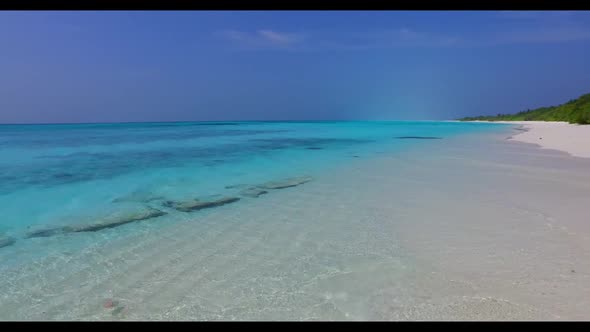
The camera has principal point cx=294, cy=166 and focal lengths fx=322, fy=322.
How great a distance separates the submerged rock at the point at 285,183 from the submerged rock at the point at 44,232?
4530mm

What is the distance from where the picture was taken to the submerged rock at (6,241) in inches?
184

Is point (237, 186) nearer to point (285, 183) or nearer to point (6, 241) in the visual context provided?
point (285, 183)

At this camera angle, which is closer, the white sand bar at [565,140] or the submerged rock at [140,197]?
the submerged rock at [140,197]

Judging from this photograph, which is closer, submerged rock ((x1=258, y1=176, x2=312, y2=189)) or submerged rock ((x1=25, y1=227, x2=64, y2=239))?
submerged rock ((x1=25, y1=227, x2=64, y2=239))

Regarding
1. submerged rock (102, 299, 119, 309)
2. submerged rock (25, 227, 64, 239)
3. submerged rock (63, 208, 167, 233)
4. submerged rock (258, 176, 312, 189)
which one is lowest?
submerged rock (25, 227, 64, 239)

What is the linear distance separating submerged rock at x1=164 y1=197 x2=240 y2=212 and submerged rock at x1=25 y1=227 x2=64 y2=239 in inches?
76.8

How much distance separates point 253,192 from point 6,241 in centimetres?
457

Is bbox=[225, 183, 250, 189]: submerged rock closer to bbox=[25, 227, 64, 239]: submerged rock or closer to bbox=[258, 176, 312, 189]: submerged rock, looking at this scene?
bbox=[258, 176, 312, 189]: submerged rock

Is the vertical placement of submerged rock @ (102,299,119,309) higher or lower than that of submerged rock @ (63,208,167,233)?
higher

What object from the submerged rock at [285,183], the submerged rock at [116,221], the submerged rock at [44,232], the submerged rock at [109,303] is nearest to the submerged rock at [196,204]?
the submerged rock at [116,221]

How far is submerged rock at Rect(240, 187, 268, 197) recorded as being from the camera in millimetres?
7715

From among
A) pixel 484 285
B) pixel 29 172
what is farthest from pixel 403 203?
pixel 29 172

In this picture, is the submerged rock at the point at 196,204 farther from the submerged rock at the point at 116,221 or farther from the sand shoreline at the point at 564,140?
the sand shoreline at the point at 564,140

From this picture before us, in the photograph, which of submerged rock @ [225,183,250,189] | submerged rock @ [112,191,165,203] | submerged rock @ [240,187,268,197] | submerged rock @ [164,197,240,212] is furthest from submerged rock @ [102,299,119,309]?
submerged rock @ [225,183,250,189]
